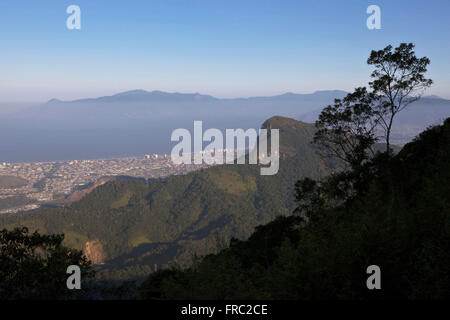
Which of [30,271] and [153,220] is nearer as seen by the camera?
[30,271]

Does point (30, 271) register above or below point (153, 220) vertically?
above

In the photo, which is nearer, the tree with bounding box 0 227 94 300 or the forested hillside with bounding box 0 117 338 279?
the tree with bounding box 0 227 94 300

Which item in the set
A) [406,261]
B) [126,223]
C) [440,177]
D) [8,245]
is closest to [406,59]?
[440,177]
